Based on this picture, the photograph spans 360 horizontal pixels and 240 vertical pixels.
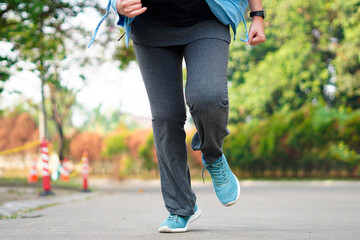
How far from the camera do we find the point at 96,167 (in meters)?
37.2

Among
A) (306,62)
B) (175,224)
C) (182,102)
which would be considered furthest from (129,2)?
(306,62)

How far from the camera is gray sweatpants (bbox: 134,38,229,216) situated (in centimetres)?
331

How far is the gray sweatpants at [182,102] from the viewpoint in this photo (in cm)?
331

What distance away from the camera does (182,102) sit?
3.63 meters

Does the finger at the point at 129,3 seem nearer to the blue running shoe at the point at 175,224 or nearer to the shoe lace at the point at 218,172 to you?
the shoe lace at the point at 218,172

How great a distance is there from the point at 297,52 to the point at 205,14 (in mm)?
26861

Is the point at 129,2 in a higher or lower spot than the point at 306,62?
lower

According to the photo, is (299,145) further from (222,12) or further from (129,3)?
(129,3)

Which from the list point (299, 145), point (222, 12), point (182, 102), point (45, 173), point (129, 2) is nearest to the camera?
point (129, 2)

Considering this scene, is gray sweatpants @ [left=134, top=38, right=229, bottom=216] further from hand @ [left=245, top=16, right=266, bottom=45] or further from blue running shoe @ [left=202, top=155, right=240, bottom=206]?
hand @ [left=245, top=16, right=266, bottom=45]

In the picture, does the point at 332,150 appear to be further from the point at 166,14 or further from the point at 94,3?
the point at 166,14

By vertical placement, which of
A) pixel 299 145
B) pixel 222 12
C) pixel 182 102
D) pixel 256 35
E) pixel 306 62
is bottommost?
pixel 299 145

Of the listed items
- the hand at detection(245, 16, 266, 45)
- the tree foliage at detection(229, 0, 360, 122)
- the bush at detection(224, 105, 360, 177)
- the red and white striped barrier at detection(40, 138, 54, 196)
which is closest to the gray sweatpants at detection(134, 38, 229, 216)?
the hand at detection(245, 16, 266, 45)

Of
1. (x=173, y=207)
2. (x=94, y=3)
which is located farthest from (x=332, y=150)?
(x=173, y=207)
